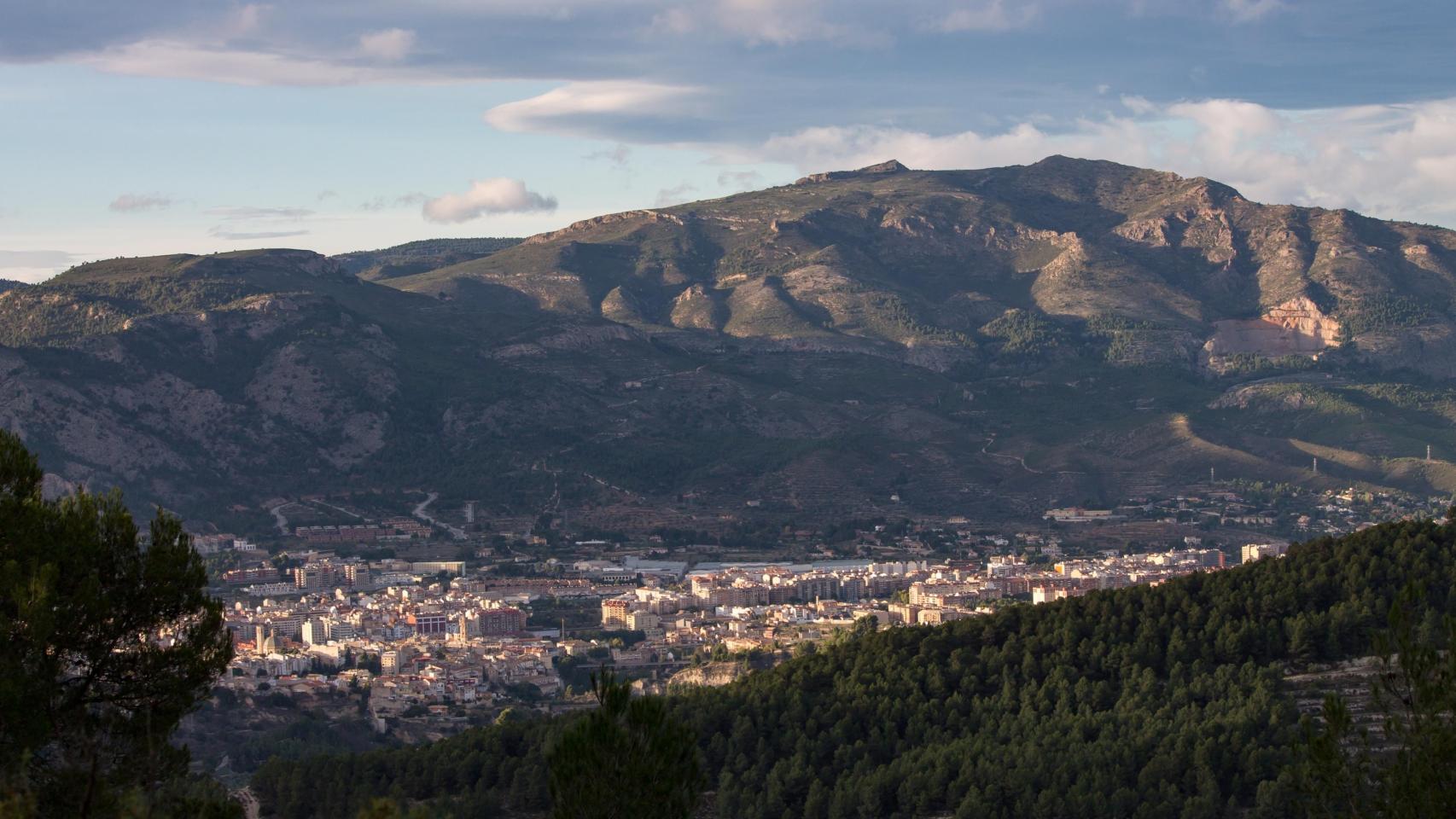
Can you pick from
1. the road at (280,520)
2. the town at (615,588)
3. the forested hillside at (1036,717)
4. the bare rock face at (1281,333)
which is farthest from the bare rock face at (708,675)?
the bare rock face at (1281,333)

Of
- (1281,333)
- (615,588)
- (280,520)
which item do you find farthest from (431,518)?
(1281,333)

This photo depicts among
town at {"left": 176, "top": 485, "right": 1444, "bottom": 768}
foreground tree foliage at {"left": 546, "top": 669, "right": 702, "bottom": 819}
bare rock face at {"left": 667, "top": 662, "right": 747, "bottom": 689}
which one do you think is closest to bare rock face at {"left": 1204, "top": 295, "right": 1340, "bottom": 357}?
town at {"left": 176, "top": 485, "right": 1444, "bottom": 768}

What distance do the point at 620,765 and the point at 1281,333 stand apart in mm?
171532

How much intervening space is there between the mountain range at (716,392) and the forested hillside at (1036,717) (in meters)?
77.3

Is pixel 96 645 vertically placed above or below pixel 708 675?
above

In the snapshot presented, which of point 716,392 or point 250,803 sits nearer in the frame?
point 250,803

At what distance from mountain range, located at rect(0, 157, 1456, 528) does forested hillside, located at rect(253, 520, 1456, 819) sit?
77.3 meters

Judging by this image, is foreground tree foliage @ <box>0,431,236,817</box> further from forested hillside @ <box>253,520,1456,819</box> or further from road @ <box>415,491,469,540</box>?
road @ <box>415,491,469,540</box>

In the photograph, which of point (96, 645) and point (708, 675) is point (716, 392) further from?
point (96, 645)

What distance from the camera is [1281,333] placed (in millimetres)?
184750

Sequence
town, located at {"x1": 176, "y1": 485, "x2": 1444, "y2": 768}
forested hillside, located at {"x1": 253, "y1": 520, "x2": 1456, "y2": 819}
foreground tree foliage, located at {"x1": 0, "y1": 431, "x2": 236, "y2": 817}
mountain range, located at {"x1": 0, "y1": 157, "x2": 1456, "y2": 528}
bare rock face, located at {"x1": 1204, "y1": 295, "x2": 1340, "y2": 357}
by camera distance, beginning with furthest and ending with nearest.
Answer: bare rock face, located at {"x1": 1204, "y1": 295, "x2": 1340, "y2": 357} → mountain range, located at {"x1": 0, "y1": 157, "x2": 1456, "y2": 528} → town, located at {"x1": 176, "y1": 485, "x2": 1444, "y2": 768} → forested hillside, located at {"x1": 253, "y1": 520, "x2": 1456, "y2": 819} → foreground tree foliage, located at {"x1": 0, "y1": 431, "x2": 236, "y2": 817}

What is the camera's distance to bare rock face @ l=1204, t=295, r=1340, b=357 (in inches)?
7101

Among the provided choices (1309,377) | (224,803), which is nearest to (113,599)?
(224,803)

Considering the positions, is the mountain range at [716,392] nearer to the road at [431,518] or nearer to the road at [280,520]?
the road at [280,520]
